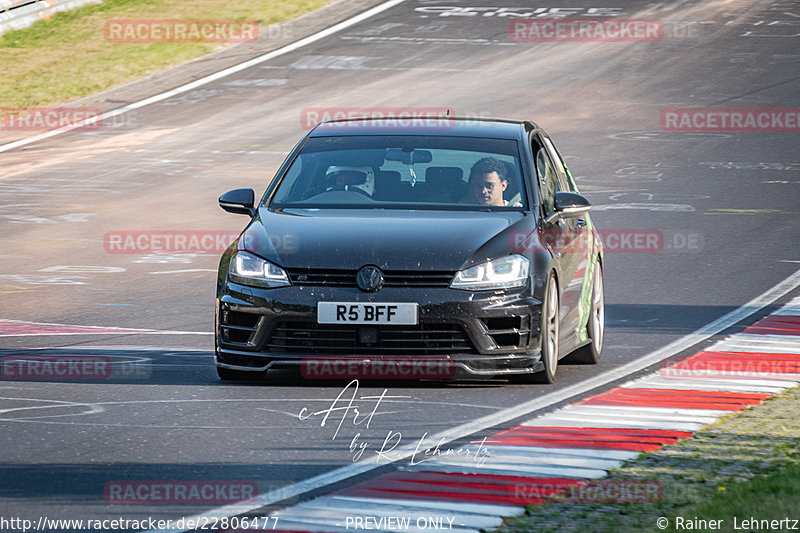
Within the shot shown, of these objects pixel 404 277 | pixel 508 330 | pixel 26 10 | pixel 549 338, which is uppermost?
pixel 404 277

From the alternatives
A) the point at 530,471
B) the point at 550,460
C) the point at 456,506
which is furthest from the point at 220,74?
the point at 456,506

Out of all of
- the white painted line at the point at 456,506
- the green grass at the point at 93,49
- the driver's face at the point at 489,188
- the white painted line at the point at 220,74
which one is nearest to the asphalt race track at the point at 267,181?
the white painted line at the point at 220,74

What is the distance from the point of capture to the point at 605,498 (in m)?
6.34

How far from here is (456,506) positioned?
625cm

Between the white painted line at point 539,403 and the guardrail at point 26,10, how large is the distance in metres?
24.7

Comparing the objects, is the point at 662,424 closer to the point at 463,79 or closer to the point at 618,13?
the point at 463,79

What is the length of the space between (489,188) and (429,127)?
2.93 ft

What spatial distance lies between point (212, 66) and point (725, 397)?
84.2ft

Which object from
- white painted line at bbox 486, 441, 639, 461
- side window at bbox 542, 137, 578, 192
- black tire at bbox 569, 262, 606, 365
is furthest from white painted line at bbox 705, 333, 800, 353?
white painted line at bbox 486, 441, 639, 461

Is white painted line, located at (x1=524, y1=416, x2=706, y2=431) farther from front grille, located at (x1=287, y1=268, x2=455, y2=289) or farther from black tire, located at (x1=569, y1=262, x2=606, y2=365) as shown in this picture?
black tire, located at (x1=569, y1=262, x2=606, y2=365)

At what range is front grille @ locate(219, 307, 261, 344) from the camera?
9.31 metres

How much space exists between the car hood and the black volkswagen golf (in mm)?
11

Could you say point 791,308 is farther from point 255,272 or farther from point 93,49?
point 93,49

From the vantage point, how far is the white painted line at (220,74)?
92.4 feet
